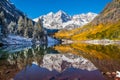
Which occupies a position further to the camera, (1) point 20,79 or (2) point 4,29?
(2) point 4,29

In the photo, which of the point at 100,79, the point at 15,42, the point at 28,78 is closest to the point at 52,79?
the point at 28,78

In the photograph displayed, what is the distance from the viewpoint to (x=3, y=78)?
1310 inches

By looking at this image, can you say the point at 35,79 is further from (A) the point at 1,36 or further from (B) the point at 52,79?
(A) the point at 1,36

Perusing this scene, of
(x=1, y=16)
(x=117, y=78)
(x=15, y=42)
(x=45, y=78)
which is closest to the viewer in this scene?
(x=117, y=78)

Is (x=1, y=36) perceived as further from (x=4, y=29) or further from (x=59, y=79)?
(x=59, y=79)

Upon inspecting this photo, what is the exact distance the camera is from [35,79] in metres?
33.3

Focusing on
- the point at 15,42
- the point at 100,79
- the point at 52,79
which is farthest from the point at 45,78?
the point at 15,42

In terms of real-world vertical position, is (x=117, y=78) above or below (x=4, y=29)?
below

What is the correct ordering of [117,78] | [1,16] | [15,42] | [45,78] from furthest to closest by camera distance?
[15,42] → [1,16] → [45,78] → [117,78]

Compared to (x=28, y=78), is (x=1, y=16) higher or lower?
higher

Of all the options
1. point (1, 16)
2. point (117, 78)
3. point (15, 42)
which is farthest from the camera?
point (15, 42)

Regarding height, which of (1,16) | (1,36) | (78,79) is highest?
(1,16)

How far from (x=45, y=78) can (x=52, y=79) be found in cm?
149

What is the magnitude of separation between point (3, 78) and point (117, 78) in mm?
14103
